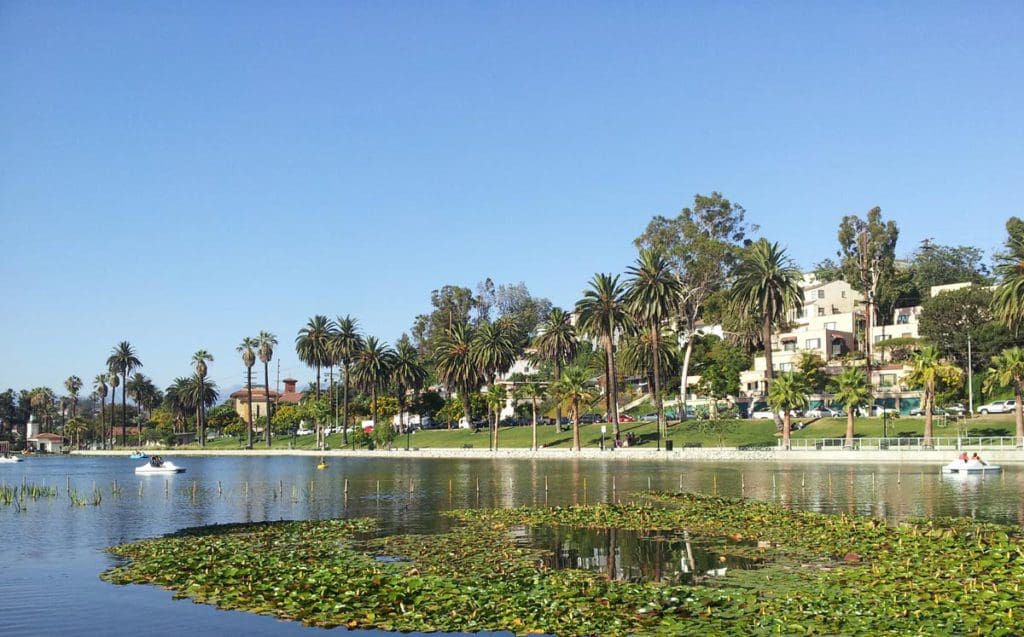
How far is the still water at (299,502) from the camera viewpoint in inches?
1034

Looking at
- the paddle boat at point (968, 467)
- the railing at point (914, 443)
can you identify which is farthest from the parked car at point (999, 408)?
the paddle boat at point (968, 467)

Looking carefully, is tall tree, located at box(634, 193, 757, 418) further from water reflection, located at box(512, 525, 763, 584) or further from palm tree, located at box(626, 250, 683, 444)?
water reflection, located at box(512, 525, 763, 584)

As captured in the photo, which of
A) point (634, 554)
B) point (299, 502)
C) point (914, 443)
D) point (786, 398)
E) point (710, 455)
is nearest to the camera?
point (634, 554)

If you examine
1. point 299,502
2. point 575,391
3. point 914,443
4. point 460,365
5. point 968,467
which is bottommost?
point 299,502

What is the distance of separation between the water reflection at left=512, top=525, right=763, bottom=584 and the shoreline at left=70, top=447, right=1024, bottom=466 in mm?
52464

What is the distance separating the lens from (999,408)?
4097 inches

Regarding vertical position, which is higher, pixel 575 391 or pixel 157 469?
pixel 575 391

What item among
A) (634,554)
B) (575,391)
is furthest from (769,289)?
(634,554)

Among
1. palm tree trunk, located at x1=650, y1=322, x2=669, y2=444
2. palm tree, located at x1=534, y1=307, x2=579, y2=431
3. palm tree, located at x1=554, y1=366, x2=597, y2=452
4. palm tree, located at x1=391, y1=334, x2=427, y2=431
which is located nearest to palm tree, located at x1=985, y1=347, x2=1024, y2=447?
palm tree trunk, located at x1=650, y1=322, x2=669, y2=444

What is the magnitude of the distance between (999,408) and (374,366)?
3698 inches

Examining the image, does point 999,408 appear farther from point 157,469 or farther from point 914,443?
point 157,469

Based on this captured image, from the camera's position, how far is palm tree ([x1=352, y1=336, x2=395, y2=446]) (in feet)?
514

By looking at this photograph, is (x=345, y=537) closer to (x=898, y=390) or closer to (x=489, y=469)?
(x=489, y=469)

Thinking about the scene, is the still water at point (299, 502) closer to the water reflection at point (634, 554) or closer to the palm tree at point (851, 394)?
the water reflection at point (634, 554)
